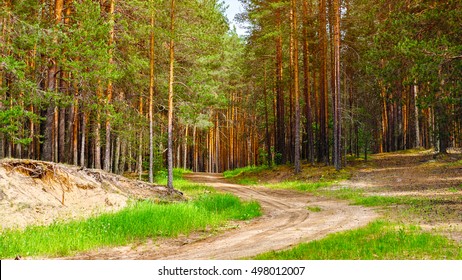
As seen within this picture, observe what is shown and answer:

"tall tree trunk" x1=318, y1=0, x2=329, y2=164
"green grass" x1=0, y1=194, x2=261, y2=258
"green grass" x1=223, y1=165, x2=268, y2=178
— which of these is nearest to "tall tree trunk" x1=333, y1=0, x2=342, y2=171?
"tall tree trunk" x1=318, y1=0, x2=329, y2=164

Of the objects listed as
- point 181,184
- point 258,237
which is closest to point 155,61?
point 181,184

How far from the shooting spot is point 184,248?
8.94 meters

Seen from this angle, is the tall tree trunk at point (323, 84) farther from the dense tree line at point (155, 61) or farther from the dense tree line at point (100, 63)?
the dense tree line at point (100, 63)

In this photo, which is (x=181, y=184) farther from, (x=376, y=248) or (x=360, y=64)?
(x=376, y=248)

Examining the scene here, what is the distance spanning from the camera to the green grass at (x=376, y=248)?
22.1 ft

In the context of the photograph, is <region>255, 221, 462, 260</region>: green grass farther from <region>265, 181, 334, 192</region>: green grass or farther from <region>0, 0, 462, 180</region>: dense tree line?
<region>265, 181, 334, 192</region>: green grass

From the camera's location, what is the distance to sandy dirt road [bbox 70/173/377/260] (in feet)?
26.8

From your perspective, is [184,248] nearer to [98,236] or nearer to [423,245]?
[98,236]

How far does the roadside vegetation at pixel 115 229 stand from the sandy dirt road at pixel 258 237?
1.50 ft

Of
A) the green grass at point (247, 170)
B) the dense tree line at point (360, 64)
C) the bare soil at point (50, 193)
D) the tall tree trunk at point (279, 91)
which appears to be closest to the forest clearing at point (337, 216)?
the bare soil at point (50, 193)

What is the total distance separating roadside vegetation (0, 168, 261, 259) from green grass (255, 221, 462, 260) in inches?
160

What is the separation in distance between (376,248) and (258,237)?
3026mm
